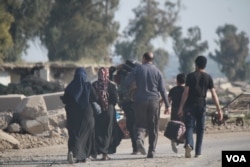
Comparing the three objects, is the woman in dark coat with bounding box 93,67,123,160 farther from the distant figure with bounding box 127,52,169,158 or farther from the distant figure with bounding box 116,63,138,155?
the distant figure with bounding box 116,63,138,155

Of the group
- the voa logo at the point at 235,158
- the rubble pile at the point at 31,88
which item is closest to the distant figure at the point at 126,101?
the voa logo at the point at 235,158

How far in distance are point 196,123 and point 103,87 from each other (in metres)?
1.74

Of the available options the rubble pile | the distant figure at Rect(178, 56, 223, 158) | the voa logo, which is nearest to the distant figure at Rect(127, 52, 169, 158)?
the distant figure at Rect(178, 56, 223, 158)

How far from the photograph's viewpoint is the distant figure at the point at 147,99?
11594mm

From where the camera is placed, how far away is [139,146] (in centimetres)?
1174

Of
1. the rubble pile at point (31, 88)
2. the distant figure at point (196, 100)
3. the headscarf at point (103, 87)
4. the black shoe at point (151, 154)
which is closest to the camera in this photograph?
the distant figure at point (196, 100)

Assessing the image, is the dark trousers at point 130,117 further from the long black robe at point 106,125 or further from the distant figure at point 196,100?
the distant figure at point 196,100

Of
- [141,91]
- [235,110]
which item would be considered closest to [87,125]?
[141,91]

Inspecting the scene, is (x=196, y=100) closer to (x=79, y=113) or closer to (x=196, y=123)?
(x=196, y=123)

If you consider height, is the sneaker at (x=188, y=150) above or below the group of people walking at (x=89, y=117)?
below

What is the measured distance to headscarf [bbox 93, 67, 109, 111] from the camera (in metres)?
11.6

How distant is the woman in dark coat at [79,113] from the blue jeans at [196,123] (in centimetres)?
166

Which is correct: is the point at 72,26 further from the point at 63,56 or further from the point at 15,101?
the point at 15,101

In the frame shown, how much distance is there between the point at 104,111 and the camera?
1171cm
